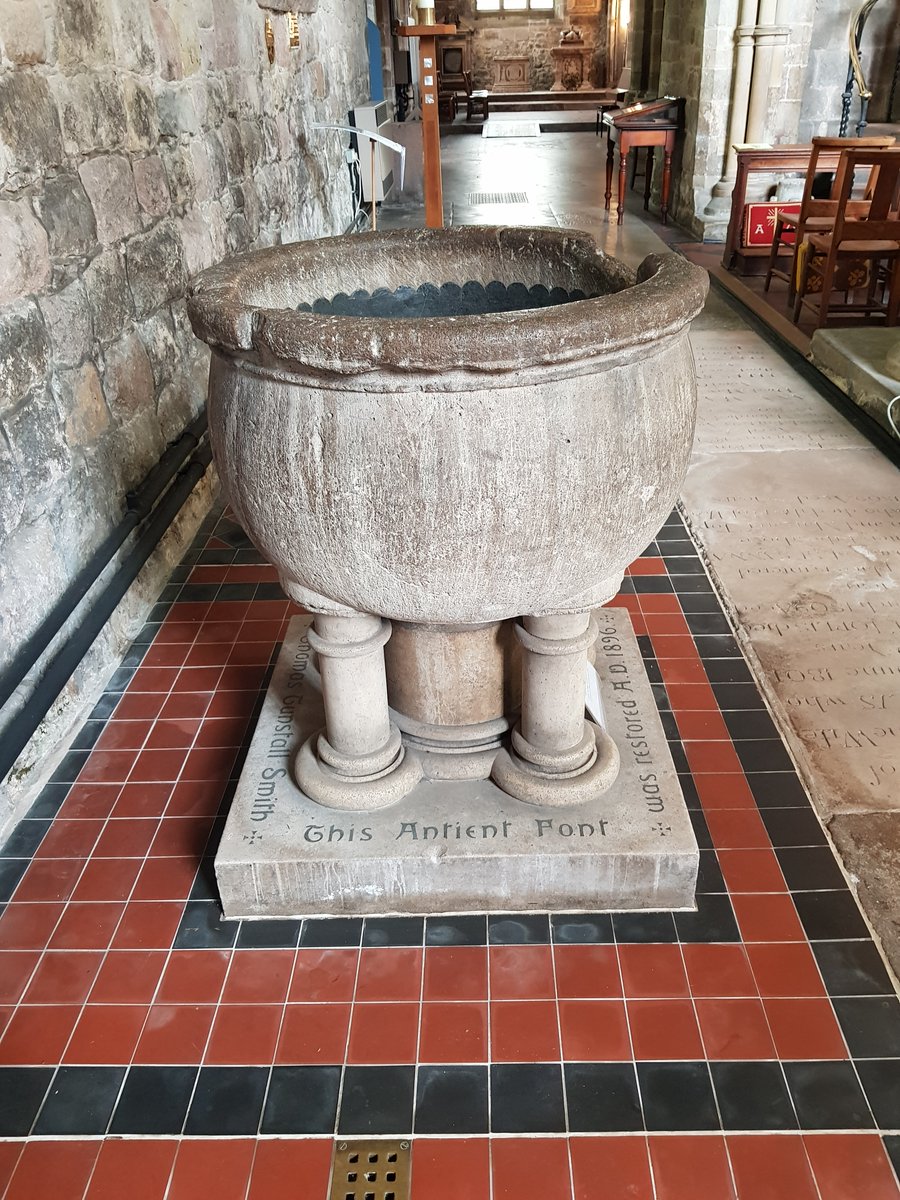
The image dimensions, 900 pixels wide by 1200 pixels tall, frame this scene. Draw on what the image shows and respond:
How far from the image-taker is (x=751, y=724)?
238cm

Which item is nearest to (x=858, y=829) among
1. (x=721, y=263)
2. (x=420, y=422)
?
(x=420, y=422)

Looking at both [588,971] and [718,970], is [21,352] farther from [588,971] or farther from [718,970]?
[718,970]

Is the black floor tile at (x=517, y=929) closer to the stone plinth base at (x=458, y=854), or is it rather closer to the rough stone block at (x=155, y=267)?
the stone plinth base at (x=458, y=854)

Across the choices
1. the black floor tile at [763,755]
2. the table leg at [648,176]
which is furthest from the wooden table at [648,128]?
the black floor tile at [763,755]

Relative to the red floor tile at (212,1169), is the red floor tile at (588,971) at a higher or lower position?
lower

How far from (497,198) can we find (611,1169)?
958 centimetres

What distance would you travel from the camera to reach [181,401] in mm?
3455

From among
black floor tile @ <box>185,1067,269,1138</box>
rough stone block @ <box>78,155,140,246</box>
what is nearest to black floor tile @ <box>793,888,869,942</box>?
black floor tile @ <box>185,1067,269,1138</box>

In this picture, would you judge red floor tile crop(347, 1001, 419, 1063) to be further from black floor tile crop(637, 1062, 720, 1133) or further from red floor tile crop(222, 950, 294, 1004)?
black floor tile crop(637, 1062, 720, 1133)

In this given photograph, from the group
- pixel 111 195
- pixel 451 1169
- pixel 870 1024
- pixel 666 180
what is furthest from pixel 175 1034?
pixel 666 180

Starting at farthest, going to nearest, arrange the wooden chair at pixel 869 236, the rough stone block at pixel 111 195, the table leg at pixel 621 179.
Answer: the table leg at pixel 621 179
the wooden chair at pixel 869 236
the rough stone block at pixel 111 195

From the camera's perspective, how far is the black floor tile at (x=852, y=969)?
1705mm

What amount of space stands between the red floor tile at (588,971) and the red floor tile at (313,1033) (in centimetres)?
40

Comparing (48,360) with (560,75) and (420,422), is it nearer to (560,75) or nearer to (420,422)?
Answer: (420,422)
